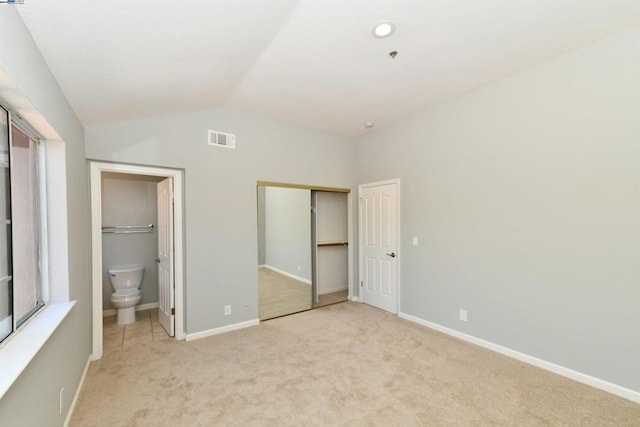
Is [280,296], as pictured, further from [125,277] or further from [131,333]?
[125,277]

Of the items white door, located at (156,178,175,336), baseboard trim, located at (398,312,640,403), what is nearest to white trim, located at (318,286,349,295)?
baseboard trim, located at (398,312,640,403)

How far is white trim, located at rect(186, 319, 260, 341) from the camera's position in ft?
10.6

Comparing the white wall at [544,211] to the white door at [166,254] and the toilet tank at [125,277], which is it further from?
the toilet tank at [125,277]

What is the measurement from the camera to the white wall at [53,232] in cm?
120

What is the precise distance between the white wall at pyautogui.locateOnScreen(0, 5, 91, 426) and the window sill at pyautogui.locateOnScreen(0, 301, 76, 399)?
100 millimetres

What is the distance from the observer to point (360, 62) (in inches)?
97.8

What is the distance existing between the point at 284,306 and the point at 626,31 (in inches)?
184

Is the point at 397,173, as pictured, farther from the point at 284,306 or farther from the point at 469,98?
the point at 284,306

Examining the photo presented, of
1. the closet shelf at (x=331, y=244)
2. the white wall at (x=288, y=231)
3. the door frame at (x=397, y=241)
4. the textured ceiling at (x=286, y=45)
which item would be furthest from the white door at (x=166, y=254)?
the door frame at (x=397, y=241)

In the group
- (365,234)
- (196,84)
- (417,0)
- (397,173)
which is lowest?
(365,234)

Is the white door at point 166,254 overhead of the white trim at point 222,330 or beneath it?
overhead

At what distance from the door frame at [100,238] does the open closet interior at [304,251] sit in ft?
3.57

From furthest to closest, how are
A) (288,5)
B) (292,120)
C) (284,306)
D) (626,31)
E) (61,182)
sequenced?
(284,306) < (292,120) < (626,31) < (61,182) < (288,5)

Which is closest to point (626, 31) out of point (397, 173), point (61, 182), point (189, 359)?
point (397, 173)
